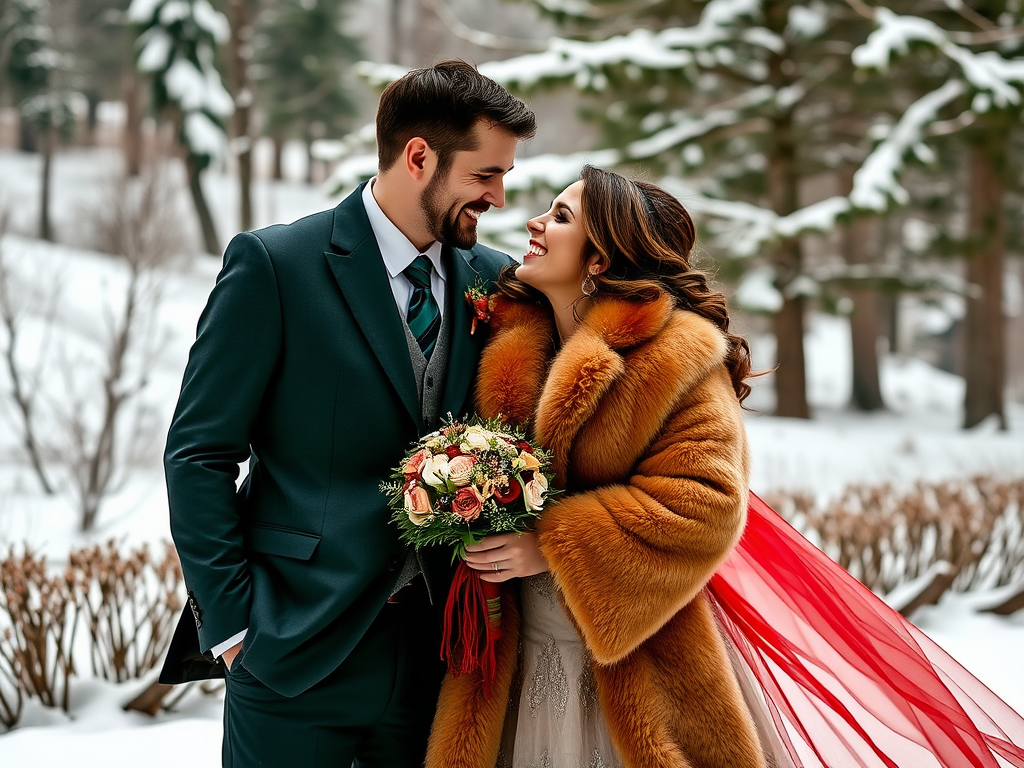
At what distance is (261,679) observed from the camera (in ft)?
7.79

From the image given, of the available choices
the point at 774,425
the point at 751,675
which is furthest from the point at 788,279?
the point at 751,675

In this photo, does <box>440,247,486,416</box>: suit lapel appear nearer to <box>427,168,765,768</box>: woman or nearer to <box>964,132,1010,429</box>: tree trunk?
<box>427,168,765,768</box>: woman

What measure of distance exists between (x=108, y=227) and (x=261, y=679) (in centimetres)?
667

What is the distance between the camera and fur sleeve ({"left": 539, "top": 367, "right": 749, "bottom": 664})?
7.75 feet

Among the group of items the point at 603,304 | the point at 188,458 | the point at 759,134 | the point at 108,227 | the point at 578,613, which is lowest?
the point at 578,613

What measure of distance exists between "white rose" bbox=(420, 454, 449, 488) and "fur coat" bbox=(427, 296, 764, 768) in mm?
410

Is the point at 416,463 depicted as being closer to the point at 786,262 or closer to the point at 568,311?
the point at 568,311

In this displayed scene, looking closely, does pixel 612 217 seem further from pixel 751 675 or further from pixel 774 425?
pixel 774 425

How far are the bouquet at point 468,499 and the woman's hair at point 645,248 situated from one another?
0.62 meters

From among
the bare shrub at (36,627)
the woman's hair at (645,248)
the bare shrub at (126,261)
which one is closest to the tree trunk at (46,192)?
the bare shrub at (126,261)

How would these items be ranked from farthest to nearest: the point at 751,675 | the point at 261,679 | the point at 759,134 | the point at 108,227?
the point at 759,134
the point at 108,227
the point at 751,675
the point at 261,679

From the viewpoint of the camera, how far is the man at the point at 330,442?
239cm

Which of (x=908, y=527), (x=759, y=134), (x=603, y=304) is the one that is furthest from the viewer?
(x=759, y=134)

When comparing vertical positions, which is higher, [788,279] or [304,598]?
[788,279]
